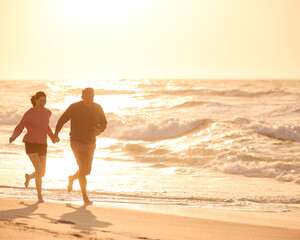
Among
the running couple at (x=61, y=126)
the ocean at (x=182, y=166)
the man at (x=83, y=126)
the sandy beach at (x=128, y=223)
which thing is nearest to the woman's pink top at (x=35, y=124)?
the running couple at (x=61, y=126)

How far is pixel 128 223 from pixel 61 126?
7.26ft

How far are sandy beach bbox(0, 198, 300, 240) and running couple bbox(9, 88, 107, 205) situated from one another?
65 cm

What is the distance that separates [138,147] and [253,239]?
484 inches

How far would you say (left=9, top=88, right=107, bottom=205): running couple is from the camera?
30.3 ft

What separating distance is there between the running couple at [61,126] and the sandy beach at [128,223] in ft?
2.14

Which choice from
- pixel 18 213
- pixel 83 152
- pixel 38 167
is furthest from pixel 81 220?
pixel 38 167

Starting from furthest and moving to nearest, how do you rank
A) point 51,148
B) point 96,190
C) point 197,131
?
point 197,131
point 51,148
point 96,190

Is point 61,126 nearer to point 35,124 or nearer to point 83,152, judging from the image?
point 35,124

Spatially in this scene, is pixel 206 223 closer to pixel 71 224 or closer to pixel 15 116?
pixel 71 224

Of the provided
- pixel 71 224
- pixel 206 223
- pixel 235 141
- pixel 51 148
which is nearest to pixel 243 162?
pixel 235 141

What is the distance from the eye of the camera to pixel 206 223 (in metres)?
8.03

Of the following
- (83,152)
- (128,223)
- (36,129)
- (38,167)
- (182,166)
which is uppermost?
(36,129)

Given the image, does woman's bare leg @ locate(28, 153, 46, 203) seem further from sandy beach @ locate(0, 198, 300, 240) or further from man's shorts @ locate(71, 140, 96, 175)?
man's shorts @ locate(71, 140, 96, 175)

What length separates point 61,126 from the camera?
364 inches
